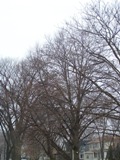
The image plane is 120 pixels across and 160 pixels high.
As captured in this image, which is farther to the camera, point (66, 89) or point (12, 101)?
point (12, 101)

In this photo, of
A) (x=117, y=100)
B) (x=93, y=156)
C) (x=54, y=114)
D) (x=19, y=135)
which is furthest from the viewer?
(x=93, y=156)

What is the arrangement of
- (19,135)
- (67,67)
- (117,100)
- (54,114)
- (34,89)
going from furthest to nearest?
(19,135)
(34,89)
(54,114)
(67,67)
(117,100)

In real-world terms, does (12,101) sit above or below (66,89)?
above

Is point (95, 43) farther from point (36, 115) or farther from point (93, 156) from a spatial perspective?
point (93, 156)

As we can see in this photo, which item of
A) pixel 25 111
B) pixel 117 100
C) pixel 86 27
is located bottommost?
pixel 117 100

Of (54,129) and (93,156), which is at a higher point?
(93,156)

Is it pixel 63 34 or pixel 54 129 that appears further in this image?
pixel 54 129

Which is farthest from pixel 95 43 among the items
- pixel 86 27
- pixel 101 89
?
pixel 101 89

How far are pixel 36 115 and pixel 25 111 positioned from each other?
2290 mm

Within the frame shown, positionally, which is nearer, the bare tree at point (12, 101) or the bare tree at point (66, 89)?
the bare tree at point (66, 89)

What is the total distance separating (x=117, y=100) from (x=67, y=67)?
539 centimetres

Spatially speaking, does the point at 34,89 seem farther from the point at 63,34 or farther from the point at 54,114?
the point at 63,34

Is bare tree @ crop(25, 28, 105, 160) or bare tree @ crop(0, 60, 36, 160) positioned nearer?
bare tree @ crop(25, 28, 105, 160)

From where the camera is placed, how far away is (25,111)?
29.1m
